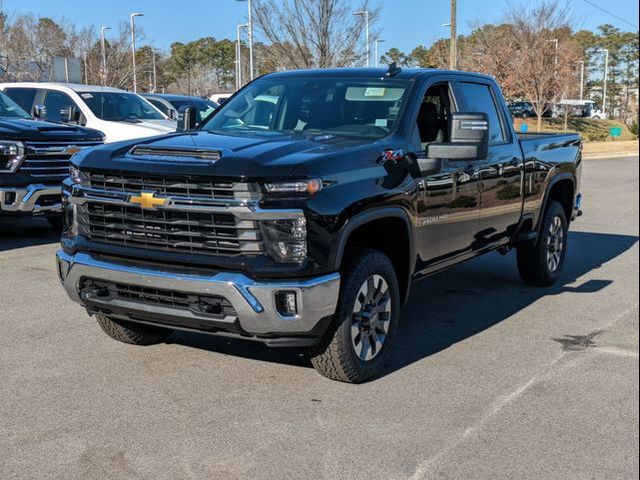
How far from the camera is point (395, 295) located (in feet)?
16.4

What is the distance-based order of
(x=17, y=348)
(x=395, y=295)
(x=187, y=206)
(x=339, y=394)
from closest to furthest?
(x=187, y=206) < (x=339, y=394) < (x=395, y=295) < (x=17, y=348)

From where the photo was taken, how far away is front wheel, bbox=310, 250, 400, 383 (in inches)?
179

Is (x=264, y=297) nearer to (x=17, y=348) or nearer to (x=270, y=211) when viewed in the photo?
(x=270, y=211)

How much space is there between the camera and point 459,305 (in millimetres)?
6980

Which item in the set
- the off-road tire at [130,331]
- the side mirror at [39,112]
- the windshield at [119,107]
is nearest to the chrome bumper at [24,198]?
the side mirror at [39,112]

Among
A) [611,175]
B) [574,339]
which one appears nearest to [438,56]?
[611,175]

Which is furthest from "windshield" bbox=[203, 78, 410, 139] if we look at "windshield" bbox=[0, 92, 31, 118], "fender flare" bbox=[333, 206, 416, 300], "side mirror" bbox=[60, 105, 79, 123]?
"side mirror" bbox=[60, 105, 79, 123]

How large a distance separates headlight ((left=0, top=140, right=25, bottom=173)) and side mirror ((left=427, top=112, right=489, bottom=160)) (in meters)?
5.61

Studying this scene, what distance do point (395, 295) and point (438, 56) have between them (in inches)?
1531

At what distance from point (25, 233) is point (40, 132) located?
1.79 m

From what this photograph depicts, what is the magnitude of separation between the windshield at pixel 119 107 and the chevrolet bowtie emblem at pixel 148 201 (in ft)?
29.5

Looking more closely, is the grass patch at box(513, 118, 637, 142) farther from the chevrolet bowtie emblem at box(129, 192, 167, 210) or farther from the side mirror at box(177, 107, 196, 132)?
the chevrolet bowtie emblem at box(129, 192, 167, 210)

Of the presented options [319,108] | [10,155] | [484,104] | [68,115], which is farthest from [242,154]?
[68,115]

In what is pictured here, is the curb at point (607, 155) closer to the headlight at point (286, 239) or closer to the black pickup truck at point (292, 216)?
the black pickup truck at point (292, 216)
